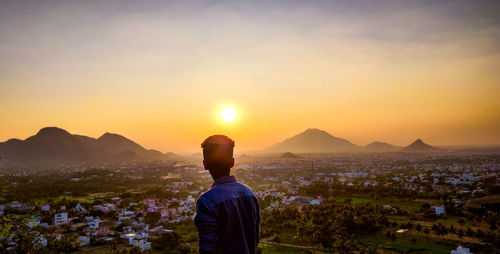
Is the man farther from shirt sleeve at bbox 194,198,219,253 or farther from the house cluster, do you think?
the house cluster

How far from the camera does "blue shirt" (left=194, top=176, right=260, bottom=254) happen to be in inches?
71.2

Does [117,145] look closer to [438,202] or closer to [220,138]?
[438,202]

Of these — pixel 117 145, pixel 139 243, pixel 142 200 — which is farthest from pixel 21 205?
pixel 117 145

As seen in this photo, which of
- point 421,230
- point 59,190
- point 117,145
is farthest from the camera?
point 117,145

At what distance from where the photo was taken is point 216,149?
2.04 metres

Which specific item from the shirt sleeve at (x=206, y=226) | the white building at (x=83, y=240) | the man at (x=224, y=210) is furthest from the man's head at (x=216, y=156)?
the white building at (x=83, y=240)

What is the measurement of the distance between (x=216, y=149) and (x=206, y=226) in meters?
0.49

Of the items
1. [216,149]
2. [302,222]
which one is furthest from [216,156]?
[302,222]

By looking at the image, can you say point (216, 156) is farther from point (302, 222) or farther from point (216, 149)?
point (302, 222)

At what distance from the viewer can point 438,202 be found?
3569 cm

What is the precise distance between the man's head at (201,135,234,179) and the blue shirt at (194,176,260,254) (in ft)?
0.23

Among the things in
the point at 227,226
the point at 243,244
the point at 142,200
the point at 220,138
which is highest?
the point at 220,138

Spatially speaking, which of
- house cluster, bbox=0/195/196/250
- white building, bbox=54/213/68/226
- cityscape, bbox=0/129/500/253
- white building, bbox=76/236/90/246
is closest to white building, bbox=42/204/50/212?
house cluster, bbox=0/195/196/250

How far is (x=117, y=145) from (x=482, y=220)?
16298 centimetres
